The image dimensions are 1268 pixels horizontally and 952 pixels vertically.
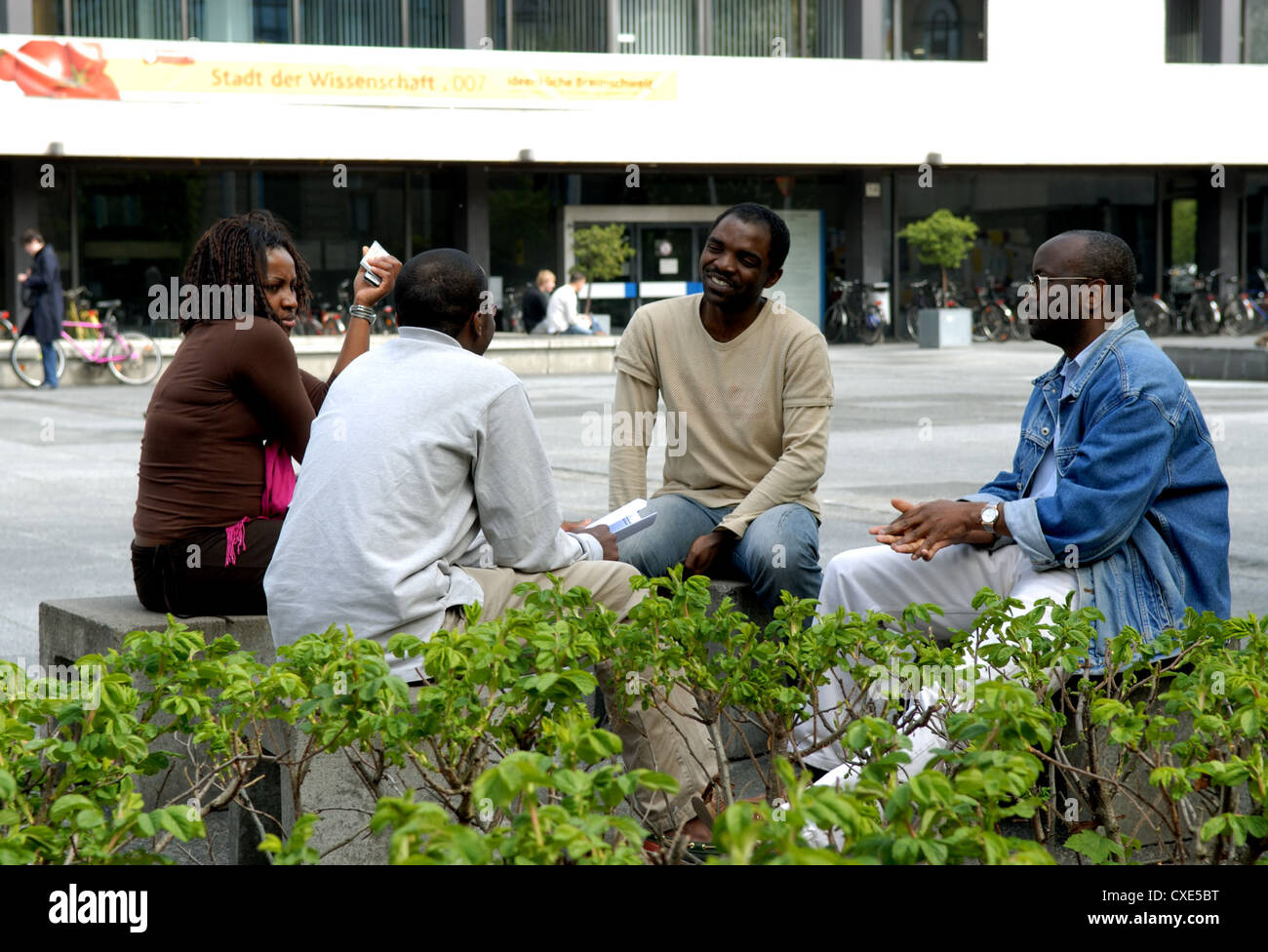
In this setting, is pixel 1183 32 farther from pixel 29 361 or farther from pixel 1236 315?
pixel 29 361

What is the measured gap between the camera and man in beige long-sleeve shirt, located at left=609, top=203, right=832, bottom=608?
4.79 meters

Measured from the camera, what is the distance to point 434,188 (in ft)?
97.7

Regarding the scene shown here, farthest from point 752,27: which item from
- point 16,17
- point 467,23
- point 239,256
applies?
point 239,256

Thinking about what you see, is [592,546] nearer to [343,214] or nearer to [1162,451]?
[1162,451]

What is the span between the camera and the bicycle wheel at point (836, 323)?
31.9 m

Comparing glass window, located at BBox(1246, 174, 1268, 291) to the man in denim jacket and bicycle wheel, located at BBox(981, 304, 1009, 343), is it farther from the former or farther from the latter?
the man in denim jacket

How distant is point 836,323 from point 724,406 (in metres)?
27.6

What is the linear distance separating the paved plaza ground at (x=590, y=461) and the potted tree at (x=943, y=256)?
7814 millimetres

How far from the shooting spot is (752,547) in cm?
459

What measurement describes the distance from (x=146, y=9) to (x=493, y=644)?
26.9 m

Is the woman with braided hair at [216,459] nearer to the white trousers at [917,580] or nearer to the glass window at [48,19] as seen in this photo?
the white trousers at [917,580]

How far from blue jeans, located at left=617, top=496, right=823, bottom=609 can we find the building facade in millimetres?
22659

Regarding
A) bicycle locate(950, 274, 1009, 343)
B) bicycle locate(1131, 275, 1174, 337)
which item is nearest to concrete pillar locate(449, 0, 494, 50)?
bicycle locate(950, 274, 1009, 343)
